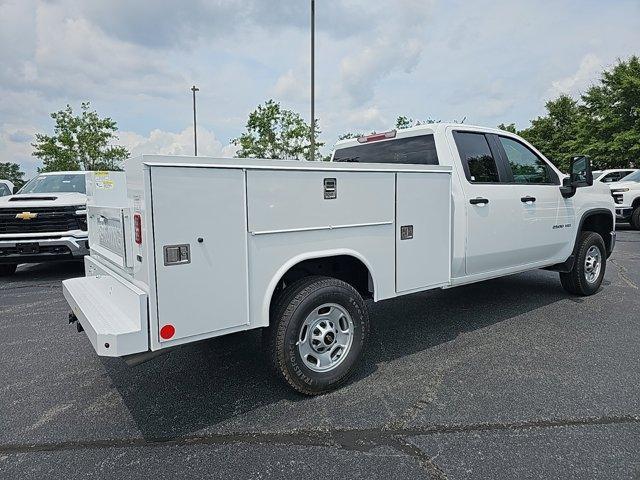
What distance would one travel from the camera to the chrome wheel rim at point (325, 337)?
339 cm

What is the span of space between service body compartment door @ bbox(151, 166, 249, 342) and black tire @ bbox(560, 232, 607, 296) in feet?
15.5

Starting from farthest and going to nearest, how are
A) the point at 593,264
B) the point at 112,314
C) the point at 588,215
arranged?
the point at 593,264 < the point at 588,215 < the point at 112,314

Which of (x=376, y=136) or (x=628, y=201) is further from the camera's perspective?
(x=628, y=201)

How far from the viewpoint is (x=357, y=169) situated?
11.5ft

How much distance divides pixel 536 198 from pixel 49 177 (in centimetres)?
890

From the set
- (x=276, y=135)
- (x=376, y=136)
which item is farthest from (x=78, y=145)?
(x=376, y=136)

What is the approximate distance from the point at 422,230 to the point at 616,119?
28.6m

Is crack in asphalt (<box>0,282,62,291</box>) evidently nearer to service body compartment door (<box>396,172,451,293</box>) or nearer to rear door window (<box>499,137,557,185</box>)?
service body compartment door (<box>396,172,451,293</box>)

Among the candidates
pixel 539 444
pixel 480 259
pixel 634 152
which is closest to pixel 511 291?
pixel 480 259

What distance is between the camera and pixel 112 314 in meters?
3.05

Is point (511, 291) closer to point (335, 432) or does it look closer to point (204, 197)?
point (335, 432)

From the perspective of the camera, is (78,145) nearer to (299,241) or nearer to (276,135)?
(276,135)

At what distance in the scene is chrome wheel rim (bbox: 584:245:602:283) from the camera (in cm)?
618

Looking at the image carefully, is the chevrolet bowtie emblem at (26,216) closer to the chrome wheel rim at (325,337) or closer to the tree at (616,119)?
the chrome wheel rim at (325,337)
